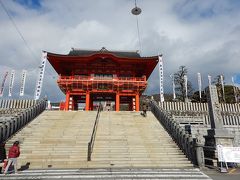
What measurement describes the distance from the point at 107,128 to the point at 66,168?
5581mm

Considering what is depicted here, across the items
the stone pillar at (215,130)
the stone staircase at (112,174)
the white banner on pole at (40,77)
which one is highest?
the white banner on pole at (40,77)

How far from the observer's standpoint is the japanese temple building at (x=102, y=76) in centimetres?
2442

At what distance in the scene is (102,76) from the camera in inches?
1049

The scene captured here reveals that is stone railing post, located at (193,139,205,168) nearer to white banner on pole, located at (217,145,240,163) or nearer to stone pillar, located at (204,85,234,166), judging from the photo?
white banner on pole, located at (217,145,240,163)

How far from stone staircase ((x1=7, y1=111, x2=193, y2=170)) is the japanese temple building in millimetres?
7963

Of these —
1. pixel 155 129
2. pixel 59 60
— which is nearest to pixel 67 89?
pixel 59 60

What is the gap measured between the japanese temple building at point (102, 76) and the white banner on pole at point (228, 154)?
1516 cm

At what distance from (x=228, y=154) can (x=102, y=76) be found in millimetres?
19046

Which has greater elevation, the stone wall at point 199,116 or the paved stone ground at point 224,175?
the stone wall at point 199,116

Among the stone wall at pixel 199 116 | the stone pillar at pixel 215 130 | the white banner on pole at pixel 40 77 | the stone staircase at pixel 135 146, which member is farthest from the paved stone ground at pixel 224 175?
the white banner on pole at pixel 40 77

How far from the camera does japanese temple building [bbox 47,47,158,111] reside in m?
24.4

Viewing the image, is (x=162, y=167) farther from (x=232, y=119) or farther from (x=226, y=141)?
(x=232, y=119)

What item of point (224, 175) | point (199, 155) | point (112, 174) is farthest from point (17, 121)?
point (224, 175)

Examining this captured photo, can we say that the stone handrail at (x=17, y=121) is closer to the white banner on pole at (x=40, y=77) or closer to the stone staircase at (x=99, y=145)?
the stone staircase at (x=99, y=145)
